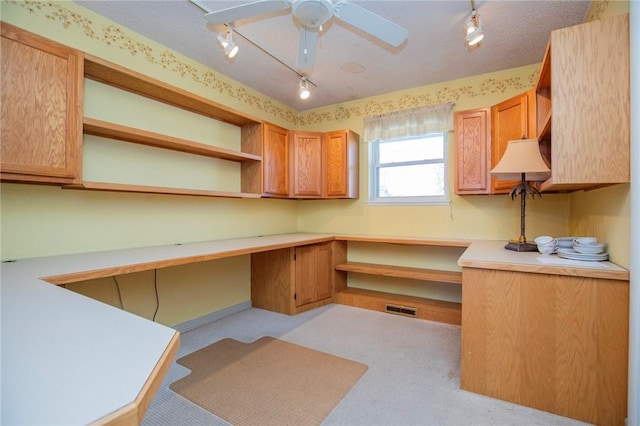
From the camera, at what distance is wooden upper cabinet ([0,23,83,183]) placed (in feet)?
5.17

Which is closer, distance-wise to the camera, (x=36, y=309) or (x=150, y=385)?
(x=150, y=385)

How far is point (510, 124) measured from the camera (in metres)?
2.66

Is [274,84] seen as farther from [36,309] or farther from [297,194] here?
[36,309]

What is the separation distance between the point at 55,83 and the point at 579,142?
2.97 m

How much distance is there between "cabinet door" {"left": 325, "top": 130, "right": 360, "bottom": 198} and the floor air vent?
1420mm

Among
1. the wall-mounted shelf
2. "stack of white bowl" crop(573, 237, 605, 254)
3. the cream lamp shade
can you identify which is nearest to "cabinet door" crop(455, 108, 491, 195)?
the cream lamp shade

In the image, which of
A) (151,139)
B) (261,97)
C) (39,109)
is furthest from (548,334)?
(261,97)

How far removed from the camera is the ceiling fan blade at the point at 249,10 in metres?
1.71

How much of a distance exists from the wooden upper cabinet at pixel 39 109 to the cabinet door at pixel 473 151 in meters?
3.18

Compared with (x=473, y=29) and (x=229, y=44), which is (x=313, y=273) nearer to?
(x=229, y=44)

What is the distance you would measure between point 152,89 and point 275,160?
141 cm

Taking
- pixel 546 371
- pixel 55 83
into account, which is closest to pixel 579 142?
pixel 546 371

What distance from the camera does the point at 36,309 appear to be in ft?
3.32

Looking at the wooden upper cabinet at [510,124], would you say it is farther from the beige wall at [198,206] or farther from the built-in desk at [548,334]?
the built-in desk at [548,334]
